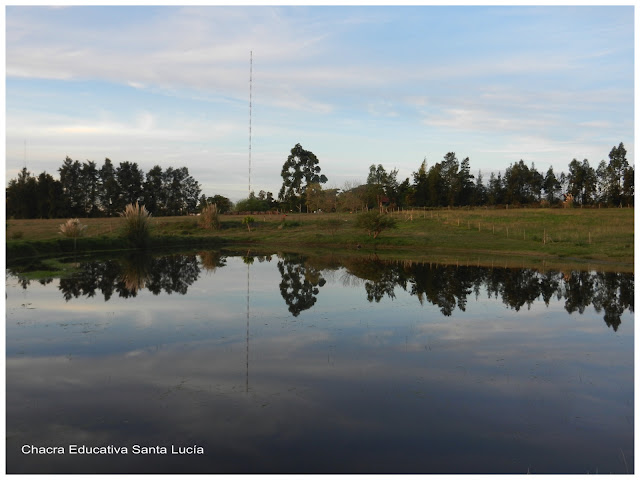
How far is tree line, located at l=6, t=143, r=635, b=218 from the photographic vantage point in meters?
80.4

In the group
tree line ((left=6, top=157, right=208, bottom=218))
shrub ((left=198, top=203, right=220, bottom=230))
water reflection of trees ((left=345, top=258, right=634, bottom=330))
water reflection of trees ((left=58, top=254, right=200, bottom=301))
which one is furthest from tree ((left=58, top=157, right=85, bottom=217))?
water reflection of trees ((left=345, top=258, right=634, bottom=330))

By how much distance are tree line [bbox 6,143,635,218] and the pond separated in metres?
62.5

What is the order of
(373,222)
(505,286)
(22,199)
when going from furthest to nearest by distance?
(22,199)
(373,222)
(505,286)

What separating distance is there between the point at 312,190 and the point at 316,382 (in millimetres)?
77196

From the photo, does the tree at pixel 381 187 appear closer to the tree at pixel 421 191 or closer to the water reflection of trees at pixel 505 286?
the tree at pixel 421 191

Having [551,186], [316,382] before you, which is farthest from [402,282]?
[551,186]

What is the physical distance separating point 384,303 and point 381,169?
8510 cm

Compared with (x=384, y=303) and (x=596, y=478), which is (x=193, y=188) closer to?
(x=384, y=303)

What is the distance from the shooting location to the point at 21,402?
28.1 feet

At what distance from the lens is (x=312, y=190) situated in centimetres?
8638

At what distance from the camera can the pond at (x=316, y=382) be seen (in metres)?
6.99

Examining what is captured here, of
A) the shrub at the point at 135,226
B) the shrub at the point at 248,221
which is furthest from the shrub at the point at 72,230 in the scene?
the shrub at the point at 248,221

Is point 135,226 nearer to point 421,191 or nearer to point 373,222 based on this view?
point 373,222

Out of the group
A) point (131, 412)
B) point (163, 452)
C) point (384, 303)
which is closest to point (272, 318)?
point (384, 303)
